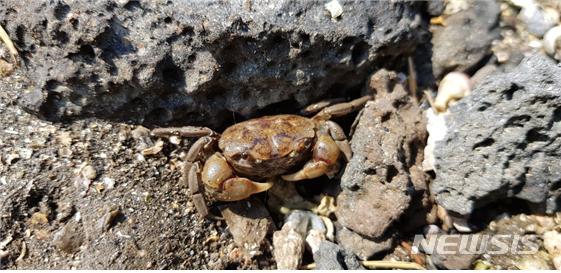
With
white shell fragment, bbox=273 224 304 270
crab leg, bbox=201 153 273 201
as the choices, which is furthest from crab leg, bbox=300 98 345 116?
white shell fragment, bbox=273 224 304 270

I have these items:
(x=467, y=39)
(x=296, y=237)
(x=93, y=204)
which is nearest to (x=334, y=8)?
(x=467, y=39)

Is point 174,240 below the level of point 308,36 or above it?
below

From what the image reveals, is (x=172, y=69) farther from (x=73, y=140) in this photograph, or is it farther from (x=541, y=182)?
(x=541, y=182)

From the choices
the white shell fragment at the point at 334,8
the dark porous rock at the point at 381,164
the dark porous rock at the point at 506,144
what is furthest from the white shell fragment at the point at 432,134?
the white shell fragment at the point at 334,8

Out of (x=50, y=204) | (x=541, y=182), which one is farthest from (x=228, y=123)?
(x=541, y=182)

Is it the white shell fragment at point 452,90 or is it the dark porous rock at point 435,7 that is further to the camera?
the dark porous rock at point 435,7

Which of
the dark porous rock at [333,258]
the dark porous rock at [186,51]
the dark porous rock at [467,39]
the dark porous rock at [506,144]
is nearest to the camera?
the dark porous rock at [506,144]

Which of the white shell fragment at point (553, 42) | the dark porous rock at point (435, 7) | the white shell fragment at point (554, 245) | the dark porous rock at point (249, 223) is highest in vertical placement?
the dark porous rock at point (435, 7)

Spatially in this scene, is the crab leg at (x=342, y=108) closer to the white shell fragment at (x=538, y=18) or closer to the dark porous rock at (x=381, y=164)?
the dark porous rock at (x=381, y=164)
